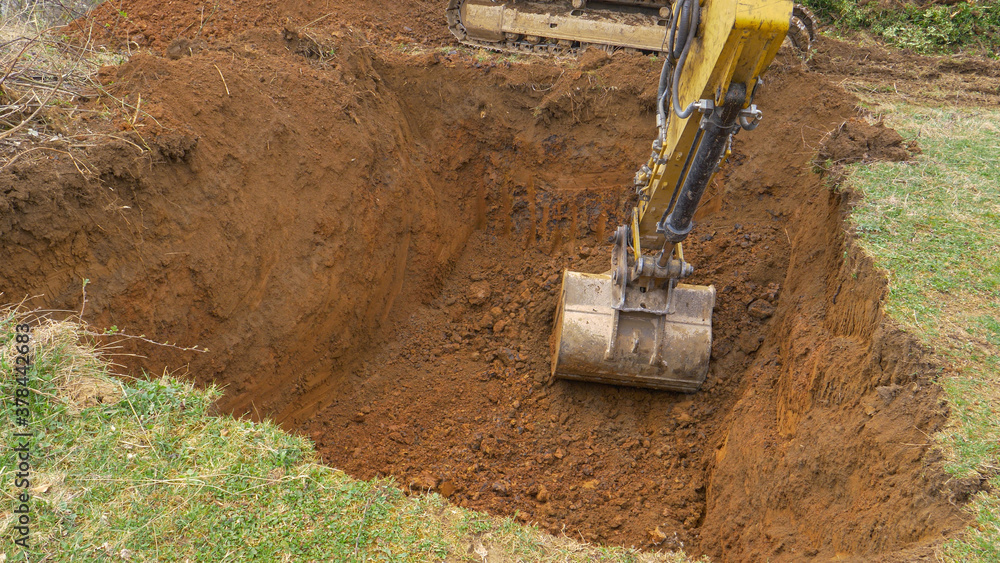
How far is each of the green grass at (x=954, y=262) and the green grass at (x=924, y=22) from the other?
143 inches

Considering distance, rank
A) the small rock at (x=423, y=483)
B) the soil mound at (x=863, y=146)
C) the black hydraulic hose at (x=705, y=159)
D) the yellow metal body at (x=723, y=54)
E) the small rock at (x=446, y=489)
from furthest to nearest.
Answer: the soil mound at (x=863, y=146) → the small rock at (x=446, y=489) → the small rock at (x=423, y=483) → the black hydraulic hose at (x=705, y=159) → the yellow metal body at (x=723, y=54)

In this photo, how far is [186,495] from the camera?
3.32m

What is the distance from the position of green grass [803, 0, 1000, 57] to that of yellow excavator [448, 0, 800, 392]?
2254 mm

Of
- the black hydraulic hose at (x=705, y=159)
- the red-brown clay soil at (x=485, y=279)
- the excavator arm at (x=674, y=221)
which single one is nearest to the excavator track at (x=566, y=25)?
the red-brown clay soil at (x=485, y=279)

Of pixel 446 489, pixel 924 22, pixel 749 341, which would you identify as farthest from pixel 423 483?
pixel 924 22

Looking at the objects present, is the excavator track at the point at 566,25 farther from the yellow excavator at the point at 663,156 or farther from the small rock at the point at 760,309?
the small rock at the point at 760,309

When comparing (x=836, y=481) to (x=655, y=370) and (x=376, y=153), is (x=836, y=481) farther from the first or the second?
(x=376, y=153)

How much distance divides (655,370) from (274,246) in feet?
11.6

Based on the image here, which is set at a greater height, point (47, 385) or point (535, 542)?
point (47, 385)

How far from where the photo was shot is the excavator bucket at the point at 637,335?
524 centimetres

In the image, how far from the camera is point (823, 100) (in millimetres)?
6707

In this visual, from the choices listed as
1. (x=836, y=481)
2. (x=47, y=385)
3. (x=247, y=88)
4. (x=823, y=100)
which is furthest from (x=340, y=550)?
(x=823, y=100)

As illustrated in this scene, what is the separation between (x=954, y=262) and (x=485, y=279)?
4260 millimetres

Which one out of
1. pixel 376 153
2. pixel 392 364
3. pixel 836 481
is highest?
pixel 376 153
